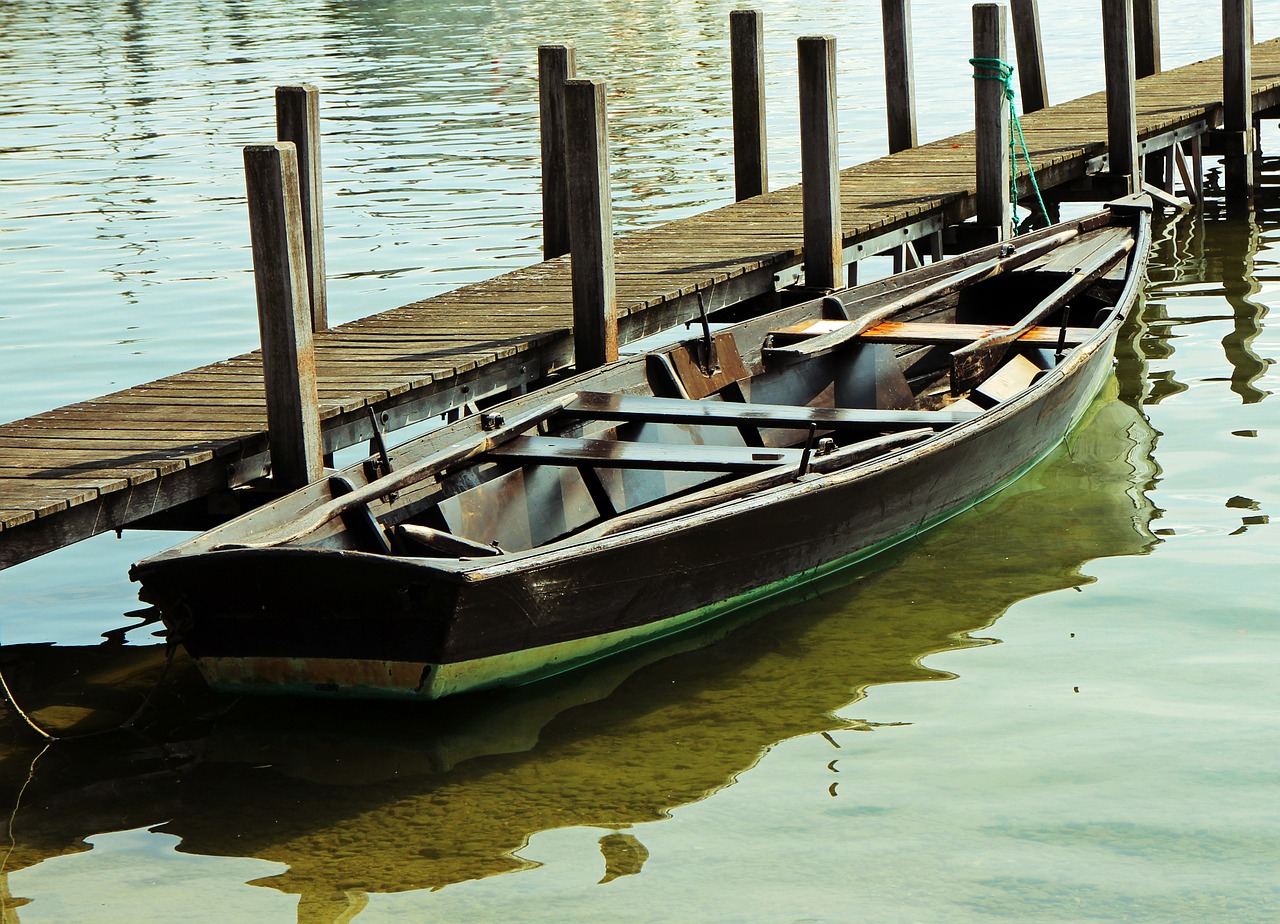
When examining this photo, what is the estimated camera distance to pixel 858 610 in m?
7.48

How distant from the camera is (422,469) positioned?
6.89 metres

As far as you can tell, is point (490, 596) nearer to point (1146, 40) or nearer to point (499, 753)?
point (499, 753)

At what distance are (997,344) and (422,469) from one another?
361 centimetres

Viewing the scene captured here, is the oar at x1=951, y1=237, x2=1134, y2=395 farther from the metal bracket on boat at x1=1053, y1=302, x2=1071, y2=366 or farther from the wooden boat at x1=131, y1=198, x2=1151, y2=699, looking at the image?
the metal bracket on boat at x1=1053, y1=302, x2=1071, y2=366

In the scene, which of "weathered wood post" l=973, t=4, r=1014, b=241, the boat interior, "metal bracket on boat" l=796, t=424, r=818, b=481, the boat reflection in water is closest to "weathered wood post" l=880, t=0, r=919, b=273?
"weathered wood post" l=973, t=4, r=1014, b=241

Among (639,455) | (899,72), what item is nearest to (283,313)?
(639,455)

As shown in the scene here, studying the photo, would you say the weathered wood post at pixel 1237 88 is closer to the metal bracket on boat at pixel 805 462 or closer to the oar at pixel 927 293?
the oar at pixel 927 293

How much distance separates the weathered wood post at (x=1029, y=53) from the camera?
52.5 ft

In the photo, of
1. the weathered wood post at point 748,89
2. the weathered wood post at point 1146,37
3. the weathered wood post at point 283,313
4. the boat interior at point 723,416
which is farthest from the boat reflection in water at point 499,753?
the weathered wood post at point 1146,37

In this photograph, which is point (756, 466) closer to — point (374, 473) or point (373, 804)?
point (374, 473)

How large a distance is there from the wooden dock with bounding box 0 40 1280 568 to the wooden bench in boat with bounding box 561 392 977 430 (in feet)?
2.72

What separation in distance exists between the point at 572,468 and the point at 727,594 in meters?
1.04

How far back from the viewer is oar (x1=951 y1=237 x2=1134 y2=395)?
8.88m

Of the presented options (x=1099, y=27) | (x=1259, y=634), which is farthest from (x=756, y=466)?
(x=1099, y=27)
